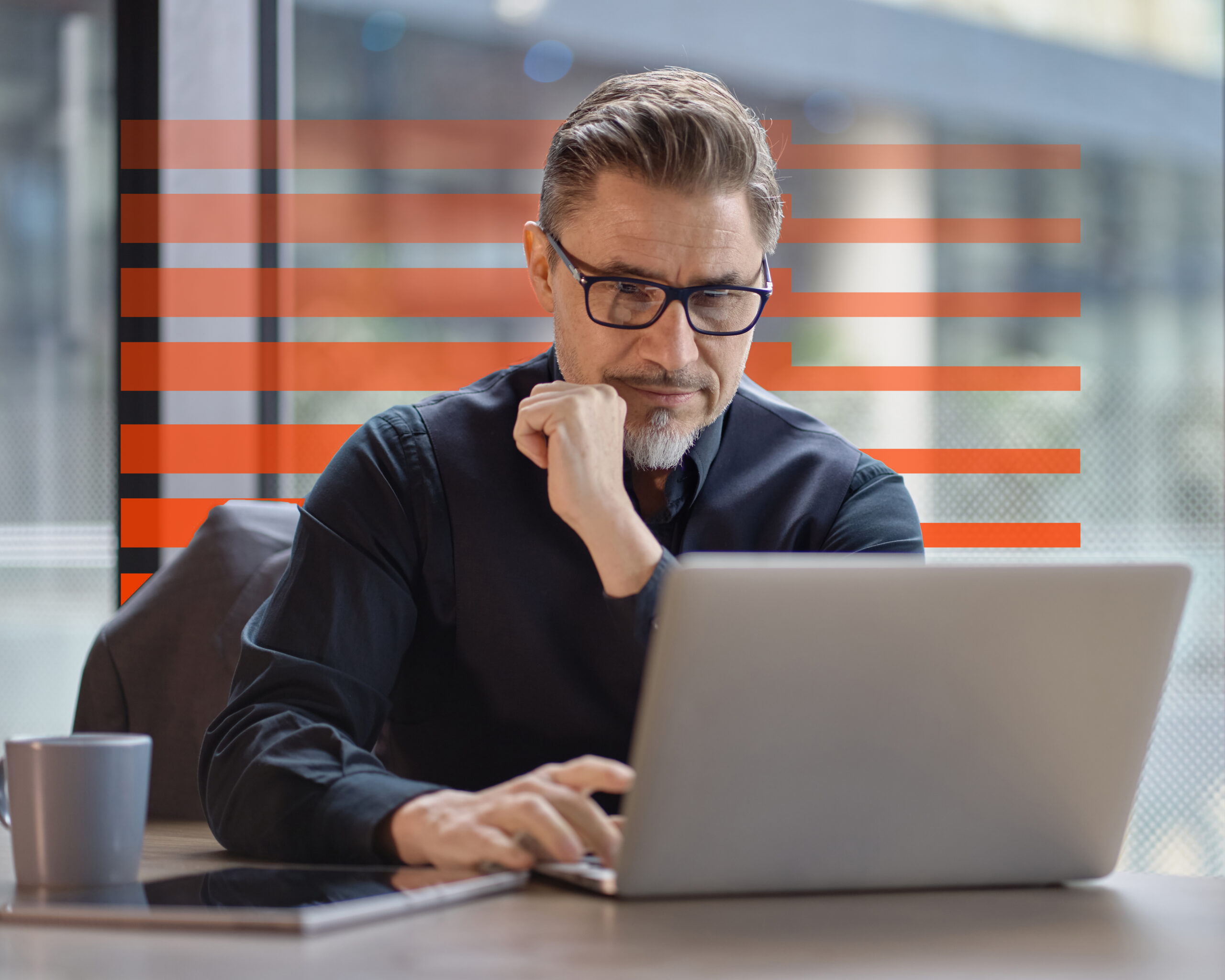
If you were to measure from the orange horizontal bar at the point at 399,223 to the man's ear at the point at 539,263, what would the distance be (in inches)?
30.6

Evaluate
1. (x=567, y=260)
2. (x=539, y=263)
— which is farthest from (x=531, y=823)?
(x=539, y=263)

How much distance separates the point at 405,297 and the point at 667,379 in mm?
1094

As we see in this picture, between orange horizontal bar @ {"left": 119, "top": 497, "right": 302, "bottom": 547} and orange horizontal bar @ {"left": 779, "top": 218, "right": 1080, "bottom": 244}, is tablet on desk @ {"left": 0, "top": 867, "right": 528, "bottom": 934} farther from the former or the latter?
orange horizontal bar @ {"left": 779, "top": 218, "right": 1080, "bottom": 244}

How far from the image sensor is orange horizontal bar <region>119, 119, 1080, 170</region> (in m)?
2.28

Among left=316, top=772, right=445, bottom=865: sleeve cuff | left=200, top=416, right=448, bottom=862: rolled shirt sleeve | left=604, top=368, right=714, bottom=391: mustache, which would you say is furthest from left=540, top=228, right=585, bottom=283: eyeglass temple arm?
left=316, top=772, right=445, bottom=865: sleeve cuff

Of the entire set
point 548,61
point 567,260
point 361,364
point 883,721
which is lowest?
point 883,721

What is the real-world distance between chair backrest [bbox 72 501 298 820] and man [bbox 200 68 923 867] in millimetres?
285

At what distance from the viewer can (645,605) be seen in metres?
1.11

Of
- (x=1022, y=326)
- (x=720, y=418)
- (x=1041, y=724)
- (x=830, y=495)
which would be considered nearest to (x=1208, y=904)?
(x=1041, y=724)

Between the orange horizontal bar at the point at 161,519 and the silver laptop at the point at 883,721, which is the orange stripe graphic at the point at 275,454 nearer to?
the orange horizontal bar at the point at 161,519

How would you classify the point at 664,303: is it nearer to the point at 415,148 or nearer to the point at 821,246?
the point at 821,246

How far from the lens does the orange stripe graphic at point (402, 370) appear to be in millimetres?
2244

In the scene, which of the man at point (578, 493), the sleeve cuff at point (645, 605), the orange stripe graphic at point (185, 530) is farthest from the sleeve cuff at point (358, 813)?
the orange stripe graphic at point (185, 530)

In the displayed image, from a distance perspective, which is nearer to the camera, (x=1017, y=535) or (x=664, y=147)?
(x=664, y=147)
